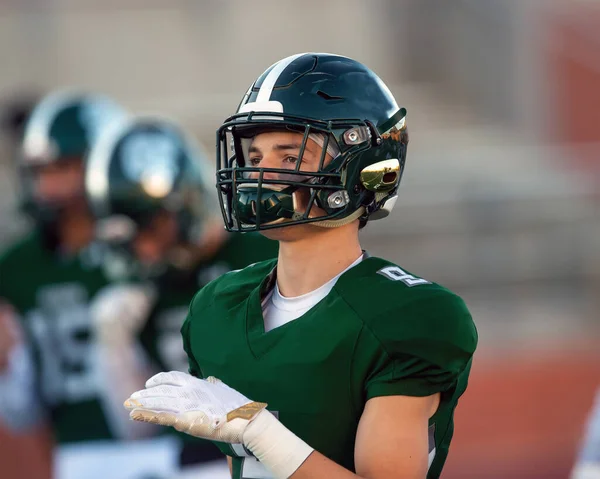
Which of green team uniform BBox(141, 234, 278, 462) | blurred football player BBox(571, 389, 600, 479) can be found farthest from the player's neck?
green team uniform BBox(141, 234, 278, 462)

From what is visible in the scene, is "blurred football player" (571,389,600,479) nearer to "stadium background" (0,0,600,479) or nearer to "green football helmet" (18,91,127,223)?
"green football helmet" (18,91,127,223)

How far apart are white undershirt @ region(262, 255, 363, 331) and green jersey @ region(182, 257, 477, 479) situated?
0.03 metres

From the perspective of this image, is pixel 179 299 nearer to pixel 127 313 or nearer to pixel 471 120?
pixel 127 313

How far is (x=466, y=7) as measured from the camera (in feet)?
38.8

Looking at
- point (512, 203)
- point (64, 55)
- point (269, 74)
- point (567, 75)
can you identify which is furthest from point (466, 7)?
point (269, 74)

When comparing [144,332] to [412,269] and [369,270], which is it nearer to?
[369,270]

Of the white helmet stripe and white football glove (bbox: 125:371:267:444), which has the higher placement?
the white helmet stripe

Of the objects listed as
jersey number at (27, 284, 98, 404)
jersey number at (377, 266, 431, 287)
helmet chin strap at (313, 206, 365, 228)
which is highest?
helmet chin strap at (313, 206, 365, 228)

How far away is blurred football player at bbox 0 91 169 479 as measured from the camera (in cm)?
488

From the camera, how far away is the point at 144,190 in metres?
4.63

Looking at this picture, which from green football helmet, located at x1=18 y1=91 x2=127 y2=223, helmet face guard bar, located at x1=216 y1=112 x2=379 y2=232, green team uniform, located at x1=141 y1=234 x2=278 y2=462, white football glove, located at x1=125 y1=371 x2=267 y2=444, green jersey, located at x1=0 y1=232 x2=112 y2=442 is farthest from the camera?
green football helmet, located at x1=18 y1=91 x2=127 y2=223

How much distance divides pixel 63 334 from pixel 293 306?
2799 mm

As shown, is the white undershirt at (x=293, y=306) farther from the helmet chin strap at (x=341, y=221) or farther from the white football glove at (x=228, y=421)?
the white football glove at (x=228, y=421)

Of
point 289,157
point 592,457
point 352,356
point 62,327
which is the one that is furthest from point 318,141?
point 62,327
